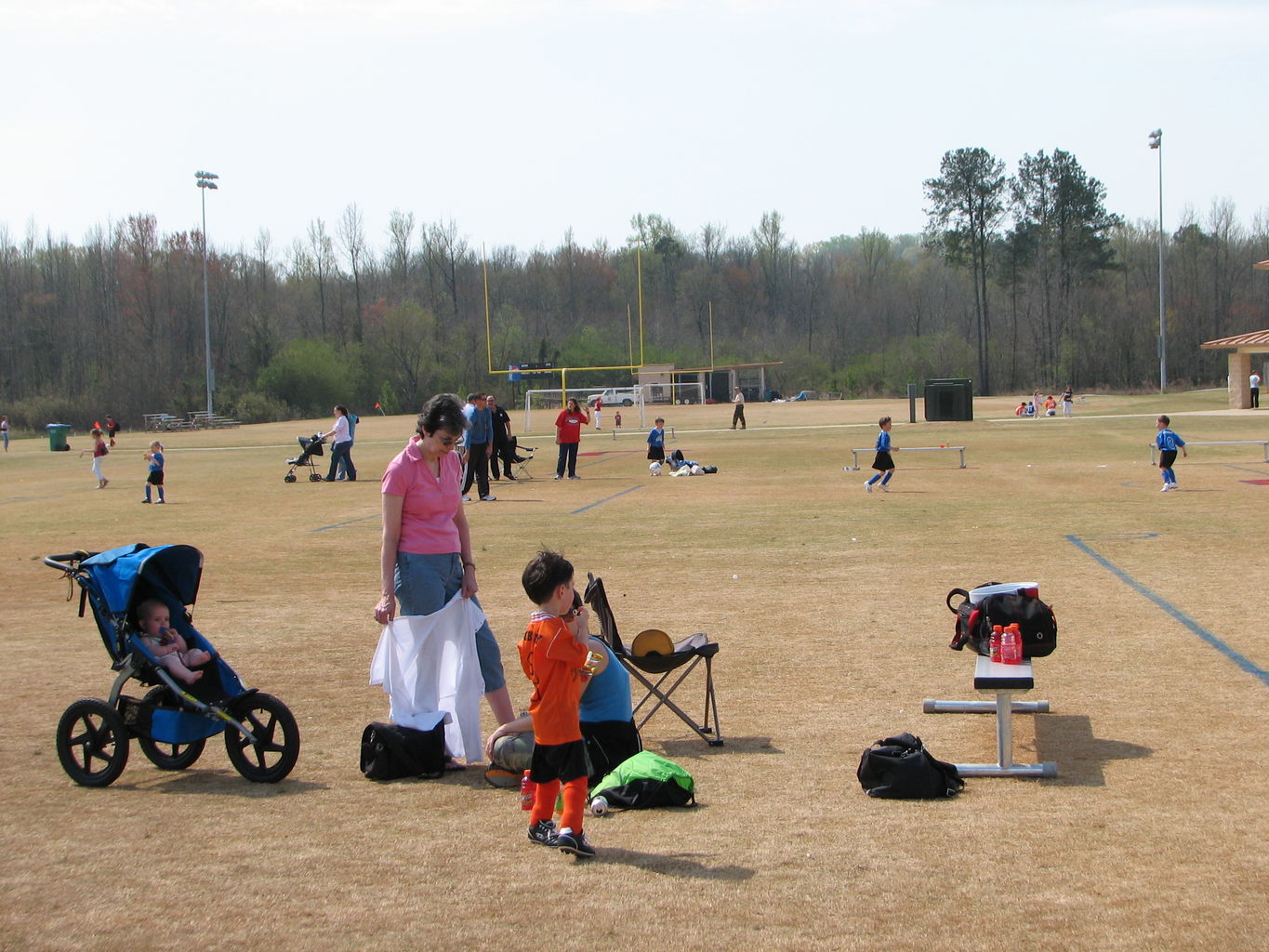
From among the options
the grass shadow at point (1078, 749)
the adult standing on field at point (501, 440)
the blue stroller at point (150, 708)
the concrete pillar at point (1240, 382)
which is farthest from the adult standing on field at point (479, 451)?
the concrete pillar at point (1240, 382)

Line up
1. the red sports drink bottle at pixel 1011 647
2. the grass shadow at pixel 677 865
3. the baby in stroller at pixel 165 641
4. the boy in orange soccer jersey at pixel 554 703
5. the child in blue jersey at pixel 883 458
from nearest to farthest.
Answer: the grass shadow at pixel 677 865 < the boy in orange soccer jersey at pixel 554 703 < the baby in stroller at pixel 165 641 < the red sports drink bottle at pixel 1011 647 < the child in blue jersey at pixel 883 458

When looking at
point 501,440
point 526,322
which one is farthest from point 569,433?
point 526,322

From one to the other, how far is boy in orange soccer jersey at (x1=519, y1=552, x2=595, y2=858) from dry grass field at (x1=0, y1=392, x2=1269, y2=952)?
159 mm

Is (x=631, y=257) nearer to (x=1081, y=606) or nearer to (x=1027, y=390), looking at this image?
(x=1027, y=390)

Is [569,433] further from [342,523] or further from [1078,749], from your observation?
[1078,749]

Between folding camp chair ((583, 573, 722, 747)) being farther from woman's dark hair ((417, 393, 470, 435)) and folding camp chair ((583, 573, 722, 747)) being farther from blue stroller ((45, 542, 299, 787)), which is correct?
blue stroller ((45, 542, 299, 787))

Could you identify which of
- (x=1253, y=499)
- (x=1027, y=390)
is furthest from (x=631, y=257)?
(x=1253, y=499)

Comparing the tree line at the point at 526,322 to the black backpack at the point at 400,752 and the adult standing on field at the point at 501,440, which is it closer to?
the adult standing on field at the point at 501,440

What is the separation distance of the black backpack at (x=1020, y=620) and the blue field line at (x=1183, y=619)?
6.01 feet

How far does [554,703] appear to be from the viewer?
4.74 metres

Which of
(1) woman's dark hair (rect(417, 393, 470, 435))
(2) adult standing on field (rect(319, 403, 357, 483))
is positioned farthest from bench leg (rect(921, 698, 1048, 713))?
(2) adult standing on field (rect(319, 403, 357, 483))

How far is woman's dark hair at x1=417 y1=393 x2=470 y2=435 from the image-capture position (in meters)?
5.84

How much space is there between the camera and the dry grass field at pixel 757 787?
161 inches

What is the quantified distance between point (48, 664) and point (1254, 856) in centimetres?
769
